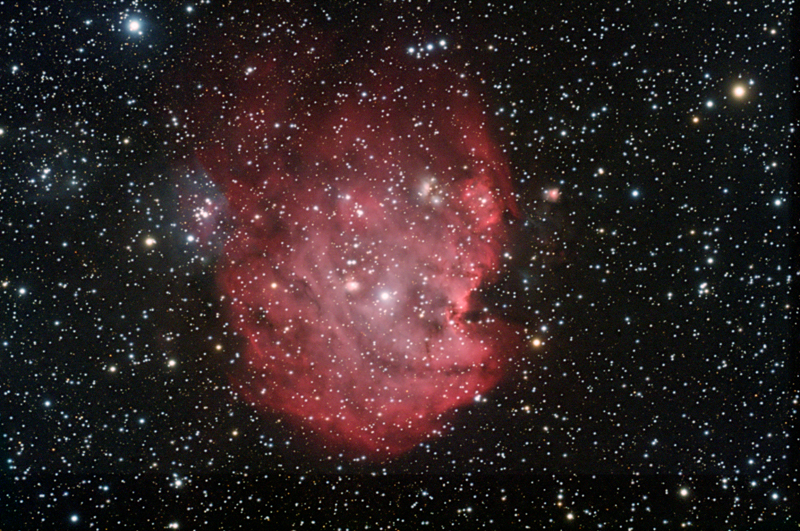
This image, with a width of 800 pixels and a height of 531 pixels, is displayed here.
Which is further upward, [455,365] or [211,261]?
[211,261]

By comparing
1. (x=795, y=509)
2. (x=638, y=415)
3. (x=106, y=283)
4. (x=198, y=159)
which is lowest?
(x=795, y=509)

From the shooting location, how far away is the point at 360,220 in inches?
18.8

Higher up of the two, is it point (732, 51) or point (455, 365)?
point (732, 51)

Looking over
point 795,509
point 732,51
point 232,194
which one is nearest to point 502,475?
point 795,509

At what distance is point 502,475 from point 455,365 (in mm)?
189

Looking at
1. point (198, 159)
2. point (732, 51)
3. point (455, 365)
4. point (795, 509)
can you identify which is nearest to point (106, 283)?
point (198, 159)

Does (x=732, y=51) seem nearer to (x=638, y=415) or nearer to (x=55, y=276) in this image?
(x=638, y=415)

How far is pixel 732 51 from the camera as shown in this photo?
0.47 m

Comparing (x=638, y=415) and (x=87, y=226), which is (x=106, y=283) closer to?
(x=87, y=226)

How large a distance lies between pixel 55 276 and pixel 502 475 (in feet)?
2.34

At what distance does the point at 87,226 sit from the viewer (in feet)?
1.59

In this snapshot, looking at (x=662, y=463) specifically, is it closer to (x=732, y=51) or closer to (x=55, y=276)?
(x=732, y=51)

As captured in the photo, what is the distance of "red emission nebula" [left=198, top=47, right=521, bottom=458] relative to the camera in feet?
1.55

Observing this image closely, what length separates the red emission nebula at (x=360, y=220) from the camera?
1.55ft
